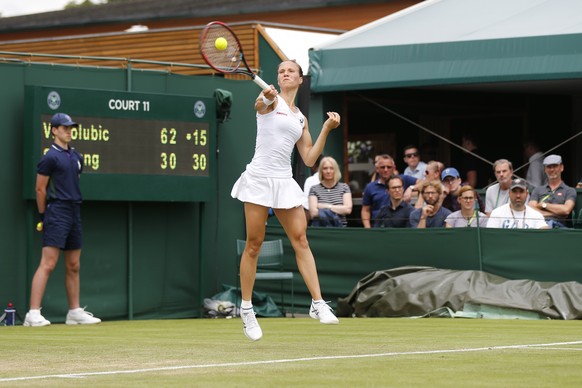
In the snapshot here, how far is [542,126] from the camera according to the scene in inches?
797

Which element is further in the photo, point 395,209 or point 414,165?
point 414,165

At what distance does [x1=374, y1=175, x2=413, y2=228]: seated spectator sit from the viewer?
15.3m

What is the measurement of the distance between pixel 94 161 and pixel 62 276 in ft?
4.75

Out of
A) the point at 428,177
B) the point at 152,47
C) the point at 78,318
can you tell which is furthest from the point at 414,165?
the point at 78,318

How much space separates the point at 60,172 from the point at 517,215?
17.4 feet

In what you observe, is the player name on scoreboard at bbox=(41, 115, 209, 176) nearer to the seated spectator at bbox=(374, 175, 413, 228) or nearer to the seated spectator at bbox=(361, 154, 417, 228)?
the seated spectator at bbox=(361, 154, 417, 228)

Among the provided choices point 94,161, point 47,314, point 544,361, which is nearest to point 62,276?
point 47,314

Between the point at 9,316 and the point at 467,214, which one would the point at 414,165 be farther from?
the point at 9,316

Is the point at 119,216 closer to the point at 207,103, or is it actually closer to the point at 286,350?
the point at 207,103

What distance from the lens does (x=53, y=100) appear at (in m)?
14.3

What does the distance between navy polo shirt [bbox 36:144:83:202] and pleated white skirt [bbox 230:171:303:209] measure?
4173 mm

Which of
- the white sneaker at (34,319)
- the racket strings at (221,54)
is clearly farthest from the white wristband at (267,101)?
the white sneaker at (34,319)

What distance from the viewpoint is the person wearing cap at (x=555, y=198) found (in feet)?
47.8

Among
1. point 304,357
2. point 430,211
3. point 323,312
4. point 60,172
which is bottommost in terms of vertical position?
point 304,357
